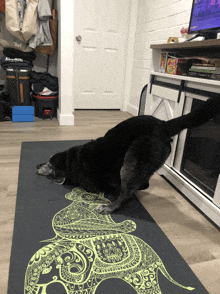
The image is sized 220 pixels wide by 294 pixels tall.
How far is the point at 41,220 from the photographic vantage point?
1.36 meters

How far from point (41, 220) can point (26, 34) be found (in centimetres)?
260

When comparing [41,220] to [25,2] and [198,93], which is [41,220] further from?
[25,2]

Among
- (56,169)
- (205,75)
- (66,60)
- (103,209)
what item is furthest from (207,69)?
(66,60)

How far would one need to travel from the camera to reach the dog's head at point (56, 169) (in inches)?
67.1

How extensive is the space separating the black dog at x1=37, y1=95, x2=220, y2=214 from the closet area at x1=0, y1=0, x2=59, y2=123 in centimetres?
184

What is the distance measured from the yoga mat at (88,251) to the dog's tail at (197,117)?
582 millimetres

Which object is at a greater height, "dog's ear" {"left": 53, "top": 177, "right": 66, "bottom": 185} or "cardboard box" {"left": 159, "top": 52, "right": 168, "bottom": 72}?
"cardboard box" {"left": 159, "top": 52, "right": 168, "bottom": 72}

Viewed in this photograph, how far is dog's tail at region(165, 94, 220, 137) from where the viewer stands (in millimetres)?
1213

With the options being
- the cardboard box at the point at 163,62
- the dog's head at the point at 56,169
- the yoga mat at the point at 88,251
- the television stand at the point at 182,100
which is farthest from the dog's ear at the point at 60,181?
the cardboard box at the point at 163,62

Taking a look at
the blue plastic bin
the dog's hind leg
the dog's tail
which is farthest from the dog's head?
the blue plastic bin

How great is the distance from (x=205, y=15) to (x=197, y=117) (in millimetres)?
1017

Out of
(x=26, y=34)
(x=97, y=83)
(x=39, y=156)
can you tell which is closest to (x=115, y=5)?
(x=97, y=83)

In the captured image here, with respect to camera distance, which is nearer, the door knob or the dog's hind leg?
the dog's hind leg

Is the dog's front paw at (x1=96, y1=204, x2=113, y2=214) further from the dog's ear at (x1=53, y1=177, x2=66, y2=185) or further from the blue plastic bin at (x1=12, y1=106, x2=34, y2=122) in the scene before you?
the blue plastic bin at (x1=12, y1=106, x2=34, y2=122)
